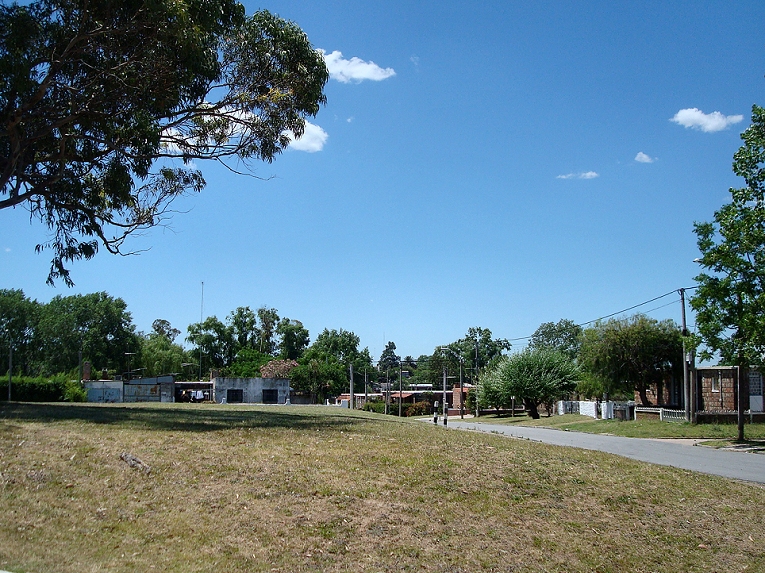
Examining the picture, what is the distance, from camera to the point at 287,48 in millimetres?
21609

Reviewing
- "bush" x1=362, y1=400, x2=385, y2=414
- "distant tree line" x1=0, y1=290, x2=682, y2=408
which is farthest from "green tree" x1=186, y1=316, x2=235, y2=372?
"bush" x1=362, y1=400, x2=385, y2=414

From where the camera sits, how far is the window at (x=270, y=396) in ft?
234

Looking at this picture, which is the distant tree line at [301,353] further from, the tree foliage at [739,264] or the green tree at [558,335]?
the tree foliage at [739,264]

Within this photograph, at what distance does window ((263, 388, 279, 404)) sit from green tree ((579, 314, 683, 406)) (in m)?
34.9

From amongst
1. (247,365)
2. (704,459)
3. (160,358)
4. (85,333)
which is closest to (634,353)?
(704,459)

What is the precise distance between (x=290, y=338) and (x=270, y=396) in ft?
156

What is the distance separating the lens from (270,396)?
236 feet

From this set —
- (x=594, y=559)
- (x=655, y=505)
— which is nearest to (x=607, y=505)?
(x=655, y=505)

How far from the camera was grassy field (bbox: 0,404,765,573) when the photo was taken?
770 cm

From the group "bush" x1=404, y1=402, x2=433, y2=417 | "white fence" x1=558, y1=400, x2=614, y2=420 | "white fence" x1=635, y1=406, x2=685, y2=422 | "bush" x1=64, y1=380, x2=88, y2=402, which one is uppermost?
"bush" x1=64, y1=380, x2=88, y2=402

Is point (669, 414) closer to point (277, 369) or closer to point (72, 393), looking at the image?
point (72, 393)

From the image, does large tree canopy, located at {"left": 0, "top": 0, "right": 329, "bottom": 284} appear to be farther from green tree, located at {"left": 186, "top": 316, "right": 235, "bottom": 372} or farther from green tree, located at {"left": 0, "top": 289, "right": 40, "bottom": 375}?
green tree, located at {"left": 186, "top": 316, "right": 235, "bottom": 372}

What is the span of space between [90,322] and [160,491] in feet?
268

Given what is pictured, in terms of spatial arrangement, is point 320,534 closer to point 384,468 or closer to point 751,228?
point 384,468
